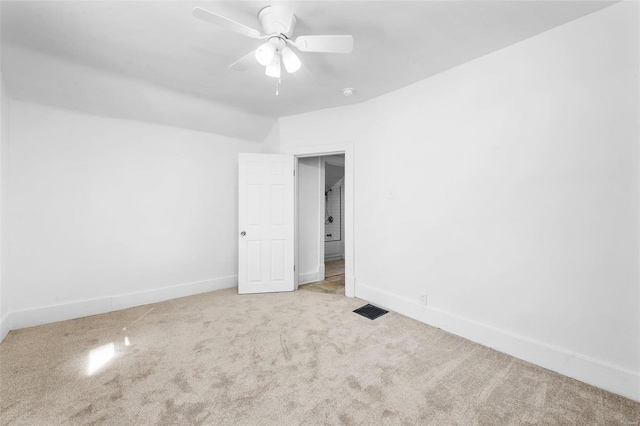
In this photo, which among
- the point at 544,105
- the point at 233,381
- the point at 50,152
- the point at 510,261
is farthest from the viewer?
the point at 50,152

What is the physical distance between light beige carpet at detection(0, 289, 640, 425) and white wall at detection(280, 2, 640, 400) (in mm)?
316

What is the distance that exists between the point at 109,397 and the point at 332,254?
4.79 m

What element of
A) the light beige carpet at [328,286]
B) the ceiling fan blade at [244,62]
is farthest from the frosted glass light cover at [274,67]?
the light beige carpet at [328,286]

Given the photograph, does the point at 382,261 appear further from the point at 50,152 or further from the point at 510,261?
the point at 50,152

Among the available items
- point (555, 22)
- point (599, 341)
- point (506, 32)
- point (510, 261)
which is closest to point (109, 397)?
point (510, 261)

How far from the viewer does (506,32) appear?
1966 mm

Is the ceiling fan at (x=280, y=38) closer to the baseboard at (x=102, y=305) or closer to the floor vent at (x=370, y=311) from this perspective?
the floor vent at (x=370, y=311)

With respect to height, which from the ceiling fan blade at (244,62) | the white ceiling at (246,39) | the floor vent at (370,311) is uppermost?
the white ceiling at (246,39)

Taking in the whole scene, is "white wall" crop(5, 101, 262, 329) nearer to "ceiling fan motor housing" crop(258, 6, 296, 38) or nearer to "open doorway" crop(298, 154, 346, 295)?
"open doorway" crop(298, 154, 346, 295)

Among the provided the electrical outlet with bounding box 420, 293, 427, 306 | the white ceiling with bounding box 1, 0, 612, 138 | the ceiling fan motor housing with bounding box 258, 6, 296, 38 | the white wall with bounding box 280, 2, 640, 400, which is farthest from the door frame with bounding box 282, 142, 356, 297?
the ceiling fan motor housing with bounding box 258, 6, 296, 38

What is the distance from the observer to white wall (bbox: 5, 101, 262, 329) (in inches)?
103

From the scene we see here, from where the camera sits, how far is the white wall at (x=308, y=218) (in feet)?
13.4

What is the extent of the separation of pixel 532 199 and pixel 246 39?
263 cm

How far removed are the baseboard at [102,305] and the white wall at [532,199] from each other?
2629 mm
